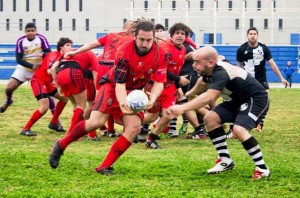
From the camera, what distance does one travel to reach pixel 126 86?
8.62 m

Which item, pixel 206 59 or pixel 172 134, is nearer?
pixel 206 59

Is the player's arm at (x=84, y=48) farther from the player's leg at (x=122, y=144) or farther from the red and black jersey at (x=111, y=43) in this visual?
the player's leg at (x=122, y=144)

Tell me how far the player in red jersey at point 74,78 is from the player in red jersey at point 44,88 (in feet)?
2.61

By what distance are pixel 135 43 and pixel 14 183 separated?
2236 mm

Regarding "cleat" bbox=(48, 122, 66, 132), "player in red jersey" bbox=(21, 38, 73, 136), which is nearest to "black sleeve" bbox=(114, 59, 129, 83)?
"player in red jersey" bbox=(21, 38, 73, 136)

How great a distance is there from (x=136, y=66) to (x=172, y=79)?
3.45m

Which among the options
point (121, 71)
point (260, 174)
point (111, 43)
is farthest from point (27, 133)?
point (260, 174)

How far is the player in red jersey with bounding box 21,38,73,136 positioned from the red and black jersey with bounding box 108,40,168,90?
472cm

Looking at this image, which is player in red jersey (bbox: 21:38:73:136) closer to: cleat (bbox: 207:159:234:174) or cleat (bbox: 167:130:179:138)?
cleat (bbox: 167:130:179:138)

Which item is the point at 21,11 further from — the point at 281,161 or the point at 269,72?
the point at 281,161

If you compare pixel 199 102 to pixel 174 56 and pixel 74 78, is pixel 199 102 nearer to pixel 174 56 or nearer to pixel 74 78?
pixel 174 56

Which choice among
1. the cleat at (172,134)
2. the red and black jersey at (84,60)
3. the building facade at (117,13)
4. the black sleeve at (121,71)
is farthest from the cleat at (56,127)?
the building facade at (117,13)

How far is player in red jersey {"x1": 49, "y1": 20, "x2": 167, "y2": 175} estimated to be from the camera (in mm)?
8250

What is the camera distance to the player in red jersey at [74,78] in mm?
12102
